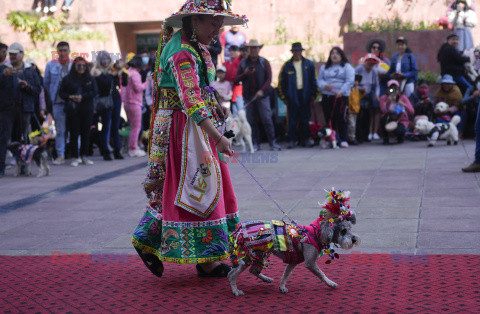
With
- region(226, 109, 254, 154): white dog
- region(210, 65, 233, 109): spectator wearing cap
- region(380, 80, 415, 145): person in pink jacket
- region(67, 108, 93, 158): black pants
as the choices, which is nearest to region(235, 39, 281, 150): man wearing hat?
region(226, 109, 254, 154): white dog

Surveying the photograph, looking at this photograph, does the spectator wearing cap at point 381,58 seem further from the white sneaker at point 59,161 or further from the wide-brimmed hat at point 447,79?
the white sneaker at point 59,161

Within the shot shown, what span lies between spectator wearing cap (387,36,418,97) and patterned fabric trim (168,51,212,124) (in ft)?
34.1

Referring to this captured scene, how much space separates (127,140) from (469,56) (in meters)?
7.89

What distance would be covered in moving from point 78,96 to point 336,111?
522 centimetres

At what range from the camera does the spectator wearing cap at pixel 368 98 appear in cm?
1455

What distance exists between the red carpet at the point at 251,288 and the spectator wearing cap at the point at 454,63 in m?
10.5

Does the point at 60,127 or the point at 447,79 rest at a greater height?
the point at 447,79

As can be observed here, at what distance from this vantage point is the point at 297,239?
433cm

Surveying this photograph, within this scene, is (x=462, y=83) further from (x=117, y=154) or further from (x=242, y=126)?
(x=117, y=154)

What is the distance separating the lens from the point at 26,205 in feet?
27.9

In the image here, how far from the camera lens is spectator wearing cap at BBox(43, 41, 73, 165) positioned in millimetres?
12342

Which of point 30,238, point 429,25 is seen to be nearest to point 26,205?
point 30,238

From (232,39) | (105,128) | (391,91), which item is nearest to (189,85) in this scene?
(105,128)

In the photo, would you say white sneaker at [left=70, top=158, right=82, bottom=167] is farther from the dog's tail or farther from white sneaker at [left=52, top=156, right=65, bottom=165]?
the dog's tail
